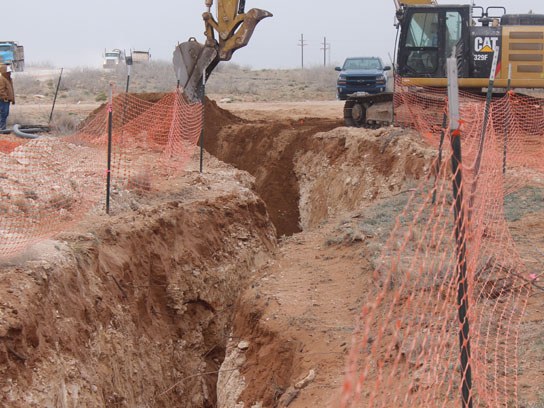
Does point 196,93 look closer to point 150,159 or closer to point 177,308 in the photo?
point 150,159

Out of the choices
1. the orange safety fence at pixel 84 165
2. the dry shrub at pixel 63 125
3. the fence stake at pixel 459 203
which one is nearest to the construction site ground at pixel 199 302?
the orange safety fence at pixel 84 165

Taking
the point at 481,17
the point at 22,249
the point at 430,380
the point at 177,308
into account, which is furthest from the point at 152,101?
the point at 430,380

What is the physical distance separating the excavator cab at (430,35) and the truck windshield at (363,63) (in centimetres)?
965

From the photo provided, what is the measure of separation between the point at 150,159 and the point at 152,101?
6.02 meters

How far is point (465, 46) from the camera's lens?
1936 cm

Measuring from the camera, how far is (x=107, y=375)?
844 cm

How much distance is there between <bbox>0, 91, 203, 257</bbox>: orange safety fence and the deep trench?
202cm

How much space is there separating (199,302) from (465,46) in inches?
447

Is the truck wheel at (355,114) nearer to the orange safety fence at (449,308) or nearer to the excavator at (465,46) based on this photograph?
the excavator at (465,46)

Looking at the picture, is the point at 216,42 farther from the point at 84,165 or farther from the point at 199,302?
the point at 199,302

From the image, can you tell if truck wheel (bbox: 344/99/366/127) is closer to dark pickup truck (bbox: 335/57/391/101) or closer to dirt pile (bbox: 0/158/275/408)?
dark pickup truck (bbox: 335/57/391/101)

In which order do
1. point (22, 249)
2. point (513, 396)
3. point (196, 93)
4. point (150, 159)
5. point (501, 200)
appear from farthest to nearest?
point (196, 93) → point (150, 159) → point (501, 200) → point (22, 249) → point (513, 396)

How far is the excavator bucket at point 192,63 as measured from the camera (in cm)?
1903

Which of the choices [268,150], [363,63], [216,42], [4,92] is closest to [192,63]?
[216,42]
